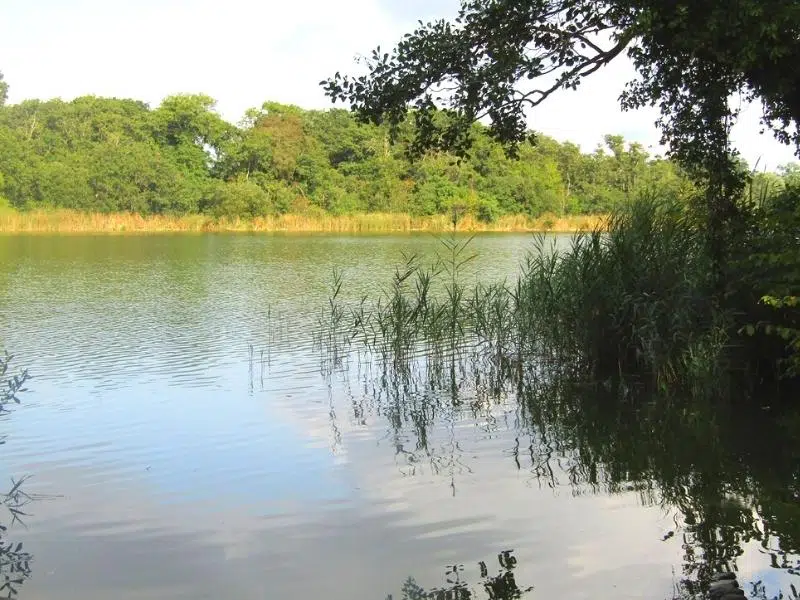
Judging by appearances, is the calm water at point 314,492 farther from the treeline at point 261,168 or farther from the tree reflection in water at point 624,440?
the treeline at point 261,168

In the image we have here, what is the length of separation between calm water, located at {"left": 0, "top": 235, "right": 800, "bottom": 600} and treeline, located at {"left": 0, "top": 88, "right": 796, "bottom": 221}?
38.3 m

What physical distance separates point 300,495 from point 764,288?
4.08 meters

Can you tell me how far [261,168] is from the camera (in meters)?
52.2

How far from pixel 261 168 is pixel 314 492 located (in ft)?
160

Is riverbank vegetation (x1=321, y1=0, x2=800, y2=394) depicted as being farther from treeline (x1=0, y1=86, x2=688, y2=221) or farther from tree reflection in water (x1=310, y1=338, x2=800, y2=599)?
treeline (x1=0, y1=86, x2=688, y2=221)

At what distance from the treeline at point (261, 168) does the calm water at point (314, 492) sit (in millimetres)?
38301

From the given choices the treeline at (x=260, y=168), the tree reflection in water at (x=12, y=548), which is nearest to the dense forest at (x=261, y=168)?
the treeline at (x=260, y=168)

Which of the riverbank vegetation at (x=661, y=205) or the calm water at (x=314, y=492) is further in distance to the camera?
the riverbank vegetation at (x=661, y=205)

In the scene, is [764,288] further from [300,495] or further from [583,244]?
[300,495]

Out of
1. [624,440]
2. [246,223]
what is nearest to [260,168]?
[246,223]

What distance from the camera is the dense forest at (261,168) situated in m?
47.7

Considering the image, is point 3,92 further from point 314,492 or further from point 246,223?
point 314,492

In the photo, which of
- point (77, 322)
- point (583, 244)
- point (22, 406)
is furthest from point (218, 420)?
point (77, 322)

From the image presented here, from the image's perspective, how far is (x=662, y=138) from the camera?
7.53 metres
